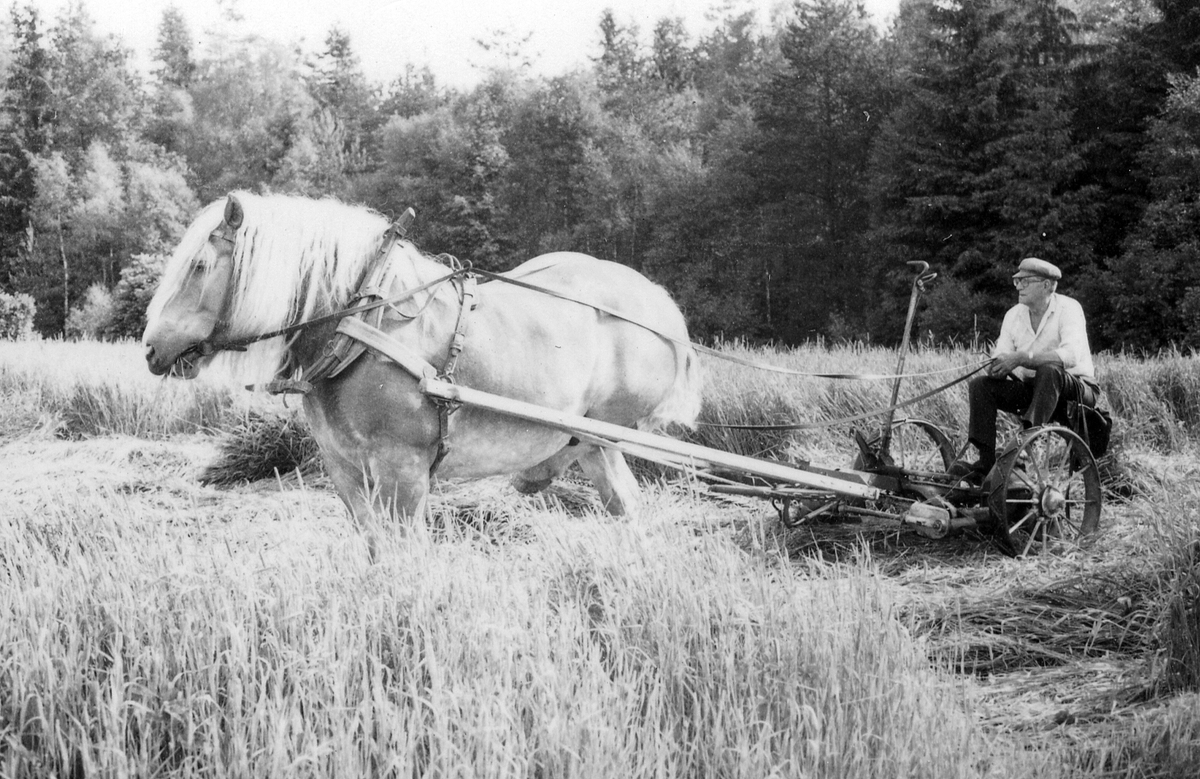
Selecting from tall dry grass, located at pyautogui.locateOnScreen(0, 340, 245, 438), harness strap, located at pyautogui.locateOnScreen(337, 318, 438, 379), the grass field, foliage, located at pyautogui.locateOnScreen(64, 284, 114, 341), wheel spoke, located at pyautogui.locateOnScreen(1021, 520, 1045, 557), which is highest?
harness strap, located at pyautogui.locateOnScreen(337, 318, 438, 379)

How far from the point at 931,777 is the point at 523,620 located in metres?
1.05

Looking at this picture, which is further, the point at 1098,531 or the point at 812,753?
the point at 1098,531

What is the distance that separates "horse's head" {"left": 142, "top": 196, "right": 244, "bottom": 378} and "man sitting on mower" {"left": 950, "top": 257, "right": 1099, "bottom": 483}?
3.44 meters

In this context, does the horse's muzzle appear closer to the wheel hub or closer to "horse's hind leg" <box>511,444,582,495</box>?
"horse's hind leg" <box>511,444,582,495</box>

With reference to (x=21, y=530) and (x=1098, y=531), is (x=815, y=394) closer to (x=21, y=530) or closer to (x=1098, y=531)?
(x=1098, y=531)

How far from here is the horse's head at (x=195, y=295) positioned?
3.60m

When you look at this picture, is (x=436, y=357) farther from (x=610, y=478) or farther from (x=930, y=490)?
(x=930, y=490)

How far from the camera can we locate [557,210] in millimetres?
35781

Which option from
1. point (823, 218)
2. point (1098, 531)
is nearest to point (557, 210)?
point (823, 218)

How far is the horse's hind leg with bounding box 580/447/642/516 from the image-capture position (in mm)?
4863

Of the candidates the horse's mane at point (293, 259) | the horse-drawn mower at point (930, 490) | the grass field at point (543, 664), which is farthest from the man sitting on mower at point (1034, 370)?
the horse's mane at point (293, 259)

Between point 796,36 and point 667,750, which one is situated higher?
point 796,36

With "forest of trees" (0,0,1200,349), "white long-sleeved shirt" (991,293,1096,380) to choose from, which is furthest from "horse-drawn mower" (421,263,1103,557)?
"forest of trees" (0,0,1200,349)

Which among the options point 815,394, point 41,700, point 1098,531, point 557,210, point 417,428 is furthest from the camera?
point 557,210
